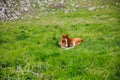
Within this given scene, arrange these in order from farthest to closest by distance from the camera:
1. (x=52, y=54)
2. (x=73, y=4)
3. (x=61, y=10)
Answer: (x=73, y=4), (x=61, y=10), (x=52, y=54)

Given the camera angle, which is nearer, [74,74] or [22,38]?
[74,74]

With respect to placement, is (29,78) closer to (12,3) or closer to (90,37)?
(90,37)

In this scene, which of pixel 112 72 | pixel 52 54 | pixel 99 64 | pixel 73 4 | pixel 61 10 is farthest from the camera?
pixel 73 4

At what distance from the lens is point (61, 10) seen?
25.4 metres

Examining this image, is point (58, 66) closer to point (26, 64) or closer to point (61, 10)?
point (26, 64)

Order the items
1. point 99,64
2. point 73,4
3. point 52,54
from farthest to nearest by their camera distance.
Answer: point 73,4 < point 52,54 < point 99,64

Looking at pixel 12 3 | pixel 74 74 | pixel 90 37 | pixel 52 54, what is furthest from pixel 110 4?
pixel 74 74

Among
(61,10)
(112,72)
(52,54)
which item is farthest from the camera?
(61,10)

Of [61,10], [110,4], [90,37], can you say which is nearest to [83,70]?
[90,37]

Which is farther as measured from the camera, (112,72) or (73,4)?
(73,4)

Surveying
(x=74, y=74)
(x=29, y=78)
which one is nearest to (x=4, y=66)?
(x=29, y=78)

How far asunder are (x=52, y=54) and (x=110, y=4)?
19345 mm

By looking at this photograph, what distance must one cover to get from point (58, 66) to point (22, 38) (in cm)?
571

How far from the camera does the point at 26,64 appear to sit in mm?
7418
